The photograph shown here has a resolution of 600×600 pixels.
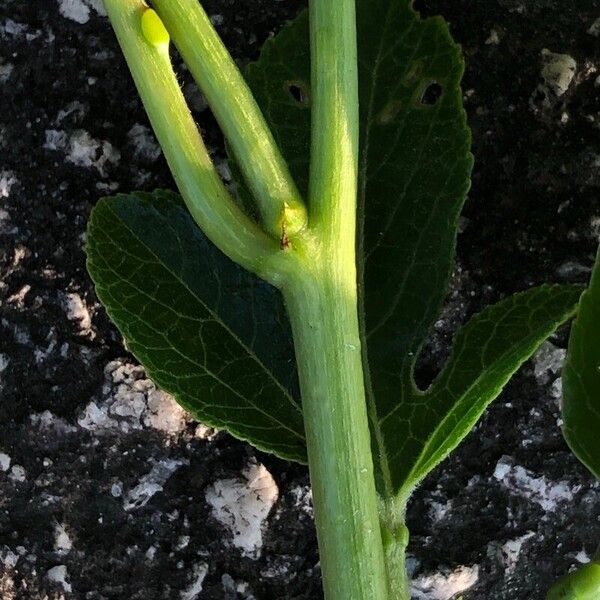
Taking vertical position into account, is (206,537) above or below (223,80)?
below

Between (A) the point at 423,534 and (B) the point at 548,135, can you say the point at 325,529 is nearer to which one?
(A) the point at 423,534

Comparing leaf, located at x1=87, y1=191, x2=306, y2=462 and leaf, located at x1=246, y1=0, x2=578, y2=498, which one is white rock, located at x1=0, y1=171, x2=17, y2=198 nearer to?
leaf, located at x1=87, y1=191, x2=306, y2=462

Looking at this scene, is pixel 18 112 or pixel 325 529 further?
pixel 18 112

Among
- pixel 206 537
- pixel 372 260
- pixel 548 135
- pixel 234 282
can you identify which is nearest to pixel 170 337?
pixel 234 282

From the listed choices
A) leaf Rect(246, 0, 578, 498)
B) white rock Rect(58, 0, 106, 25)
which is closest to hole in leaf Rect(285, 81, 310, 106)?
leaf Rect(246, 0, 578, 498)

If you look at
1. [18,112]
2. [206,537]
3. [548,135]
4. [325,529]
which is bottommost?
[325,529]

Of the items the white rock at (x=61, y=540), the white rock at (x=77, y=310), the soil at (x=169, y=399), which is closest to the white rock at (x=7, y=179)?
A: the soil at (x=169, y=399)
